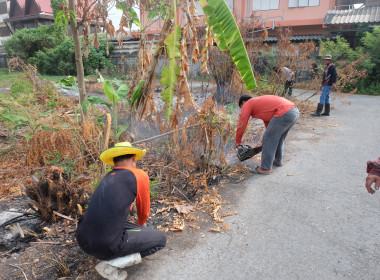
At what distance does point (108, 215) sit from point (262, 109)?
3.15 metres

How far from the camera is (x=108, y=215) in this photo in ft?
7.47

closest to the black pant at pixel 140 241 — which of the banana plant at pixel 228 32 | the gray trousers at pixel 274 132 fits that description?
the banana plant at pixel 228 32

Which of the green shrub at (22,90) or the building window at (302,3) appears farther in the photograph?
the building window at (302,3)

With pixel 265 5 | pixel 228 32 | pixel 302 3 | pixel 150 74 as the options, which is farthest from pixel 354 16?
pixel 150 74

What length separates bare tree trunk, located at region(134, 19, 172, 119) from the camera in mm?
3635

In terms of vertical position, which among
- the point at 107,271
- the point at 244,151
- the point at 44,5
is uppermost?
the point at 44,5

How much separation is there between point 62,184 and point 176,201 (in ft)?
4.80

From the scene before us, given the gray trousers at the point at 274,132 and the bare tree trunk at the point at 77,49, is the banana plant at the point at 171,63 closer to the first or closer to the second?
the gray trousers at the point at 274,132

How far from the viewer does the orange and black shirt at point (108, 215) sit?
227 cm

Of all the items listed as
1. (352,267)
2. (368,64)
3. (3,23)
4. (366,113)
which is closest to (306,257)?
(352,267)

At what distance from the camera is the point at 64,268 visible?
2.46 metres

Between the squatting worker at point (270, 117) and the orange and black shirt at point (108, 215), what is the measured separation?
251 cm

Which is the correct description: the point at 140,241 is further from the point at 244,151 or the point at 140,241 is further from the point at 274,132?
the point at 274,132

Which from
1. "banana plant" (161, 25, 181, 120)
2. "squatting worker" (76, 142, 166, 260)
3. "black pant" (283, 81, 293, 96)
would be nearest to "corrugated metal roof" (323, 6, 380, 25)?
"black pant" (283, 81, 293, 96)
